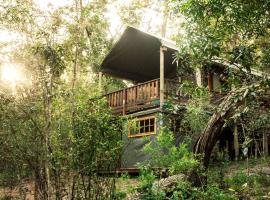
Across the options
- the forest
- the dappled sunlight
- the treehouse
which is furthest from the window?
the dappled sunlight

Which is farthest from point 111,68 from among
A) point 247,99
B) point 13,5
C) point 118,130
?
point 247,99

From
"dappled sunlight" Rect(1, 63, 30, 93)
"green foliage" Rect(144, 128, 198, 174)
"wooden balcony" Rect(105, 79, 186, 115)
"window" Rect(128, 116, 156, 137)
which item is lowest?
"green foliage" Rect(144, 128, 198, 174)

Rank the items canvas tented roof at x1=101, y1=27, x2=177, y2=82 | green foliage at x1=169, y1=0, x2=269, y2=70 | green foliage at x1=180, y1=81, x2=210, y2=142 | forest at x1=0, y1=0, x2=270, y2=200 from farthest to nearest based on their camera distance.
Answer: canvas tented roof at x1=101, y1=27, x2=177, y2=82, green foliage at x1=180, y1=81, x2=210, y2=142, forest at x1=0, y1=0, x2=270, y2=200, green foliage at x1=169, y1=0, x2=269, y2=70

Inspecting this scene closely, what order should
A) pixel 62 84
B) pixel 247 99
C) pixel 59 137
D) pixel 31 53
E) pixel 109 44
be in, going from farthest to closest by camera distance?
pixel 109 44 < pixel 62 84 < pixel 31 53 < pixel 59 137 < pixel 247 99

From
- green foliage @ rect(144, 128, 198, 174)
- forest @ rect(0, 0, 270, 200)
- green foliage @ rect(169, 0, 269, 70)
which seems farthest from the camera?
green foliage @ rect(144, 128, 198, 174)

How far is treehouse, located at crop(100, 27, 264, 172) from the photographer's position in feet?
41.5

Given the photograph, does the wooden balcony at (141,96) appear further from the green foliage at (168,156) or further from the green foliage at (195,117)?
the green foliage at (168,156)

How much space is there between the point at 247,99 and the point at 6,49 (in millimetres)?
7172

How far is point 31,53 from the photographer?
25.3ft

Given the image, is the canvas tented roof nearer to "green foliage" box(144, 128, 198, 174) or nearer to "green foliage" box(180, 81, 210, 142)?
"green foliage" box(180, 81, 210, 142)

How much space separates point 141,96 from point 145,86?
39 centimetres

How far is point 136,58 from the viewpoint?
1588 centimetres

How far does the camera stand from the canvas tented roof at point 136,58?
14672 mm

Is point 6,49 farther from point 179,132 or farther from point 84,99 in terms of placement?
point 179,132
